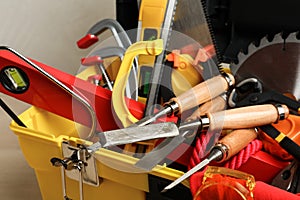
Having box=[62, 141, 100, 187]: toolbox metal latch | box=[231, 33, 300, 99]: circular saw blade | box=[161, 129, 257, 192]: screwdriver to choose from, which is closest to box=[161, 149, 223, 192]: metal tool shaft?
box=[161, 129, 257, 192]: screwdriver

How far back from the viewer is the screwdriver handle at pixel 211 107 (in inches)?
25.8

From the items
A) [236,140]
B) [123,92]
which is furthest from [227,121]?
[123,92]

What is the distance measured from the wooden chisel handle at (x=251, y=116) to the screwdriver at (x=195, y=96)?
0.15ft

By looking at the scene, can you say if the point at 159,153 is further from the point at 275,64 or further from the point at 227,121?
the point at 275,64

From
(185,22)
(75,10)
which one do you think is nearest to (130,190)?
(185,22)

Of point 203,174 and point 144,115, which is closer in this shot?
point 203,174

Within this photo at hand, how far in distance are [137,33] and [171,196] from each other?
32cm

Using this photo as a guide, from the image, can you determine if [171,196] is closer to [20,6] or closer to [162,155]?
[162,155]

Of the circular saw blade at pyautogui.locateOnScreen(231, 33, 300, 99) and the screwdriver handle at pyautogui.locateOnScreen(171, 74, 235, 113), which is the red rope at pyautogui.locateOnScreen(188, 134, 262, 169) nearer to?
the screwdriver handle at pyautogui.locateOnScreen(171, 74, 235, 113)

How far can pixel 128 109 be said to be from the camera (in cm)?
68

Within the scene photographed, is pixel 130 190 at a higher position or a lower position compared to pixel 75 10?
lower

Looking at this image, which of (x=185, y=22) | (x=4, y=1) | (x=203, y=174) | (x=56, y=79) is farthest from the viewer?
(x=4, y=1)

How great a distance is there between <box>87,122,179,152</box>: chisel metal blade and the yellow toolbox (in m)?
0.05

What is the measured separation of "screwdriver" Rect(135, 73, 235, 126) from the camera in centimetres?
63
